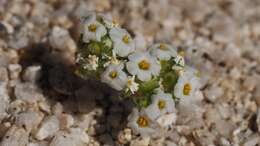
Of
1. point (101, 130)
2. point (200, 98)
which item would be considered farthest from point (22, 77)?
point (200, 98)

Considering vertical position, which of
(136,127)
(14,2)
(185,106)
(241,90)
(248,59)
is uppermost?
(14,2)

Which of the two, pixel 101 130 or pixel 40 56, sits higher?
pixel 40 56

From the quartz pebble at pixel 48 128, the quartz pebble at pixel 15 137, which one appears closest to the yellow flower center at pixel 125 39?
the quartz pebble at pixel 48 128

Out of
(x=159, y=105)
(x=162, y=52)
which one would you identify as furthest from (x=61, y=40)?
(x=159, y=105)

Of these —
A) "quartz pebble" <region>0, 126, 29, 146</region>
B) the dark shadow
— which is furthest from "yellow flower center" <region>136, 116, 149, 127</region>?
"quartz pebble" <region>0, 126, 29, 146</region>

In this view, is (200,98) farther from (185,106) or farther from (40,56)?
(40,56)

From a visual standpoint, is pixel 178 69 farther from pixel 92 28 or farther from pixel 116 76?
pixel 92 28
